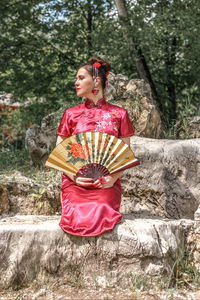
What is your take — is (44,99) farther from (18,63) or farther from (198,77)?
(198,77)

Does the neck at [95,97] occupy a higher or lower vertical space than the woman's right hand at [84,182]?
higher

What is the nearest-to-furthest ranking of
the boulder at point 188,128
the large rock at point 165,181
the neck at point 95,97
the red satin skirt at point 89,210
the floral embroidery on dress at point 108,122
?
the red satin skirt at point 89,210 < the floral embroidery on dress at point 108,122 < the neck at point 95,97 < the large rock at point 165,181 < the boulder at point 188,128

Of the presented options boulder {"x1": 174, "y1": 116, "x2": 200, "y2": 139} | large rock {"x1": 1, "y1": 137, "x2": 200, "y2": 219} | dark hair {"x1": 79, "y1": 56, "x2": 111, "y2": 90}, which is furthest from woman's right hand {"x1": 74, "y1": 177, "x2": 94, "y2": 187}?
boulder {"x1": 174, "y1": 116, "x2": 200, "y2": 139}

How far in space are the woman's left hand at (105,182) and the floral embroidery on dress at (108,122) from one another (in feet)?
1.57

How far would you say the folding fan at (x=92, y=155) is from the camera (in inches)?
117

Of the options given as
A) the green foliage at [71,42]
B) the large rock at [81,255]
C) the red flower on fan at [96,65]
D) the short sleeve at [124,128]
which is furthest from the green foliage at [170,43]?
the large rock at [81,255]

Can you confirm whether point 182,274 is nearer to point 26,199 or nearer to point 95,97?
point 95,97

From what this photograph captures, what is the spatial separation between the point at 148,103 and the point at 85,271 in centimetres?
304

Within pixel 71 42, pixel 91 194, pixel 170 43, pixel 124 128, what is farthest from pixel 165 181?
pixel 170 43

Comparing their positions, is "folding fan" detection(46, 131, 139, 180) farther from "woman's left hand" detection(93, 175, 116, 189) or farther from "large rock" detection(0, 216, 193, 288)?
"large rock" detection(0, 216, 193, 288)

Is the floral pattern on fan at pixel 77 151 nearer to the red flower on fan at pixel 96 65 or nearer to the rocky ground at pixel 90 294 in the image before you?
the red flower on fan at pixel 96 65

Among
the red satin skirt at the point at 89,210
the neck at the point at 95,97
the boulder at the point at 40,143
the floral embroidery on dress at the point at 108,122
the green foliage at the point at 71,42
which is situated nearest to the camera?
the red satin skirt at the point at 89,210

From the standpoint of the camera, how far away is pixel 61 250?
9.55ft

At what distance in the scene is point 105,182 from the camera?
3016 millimetres
